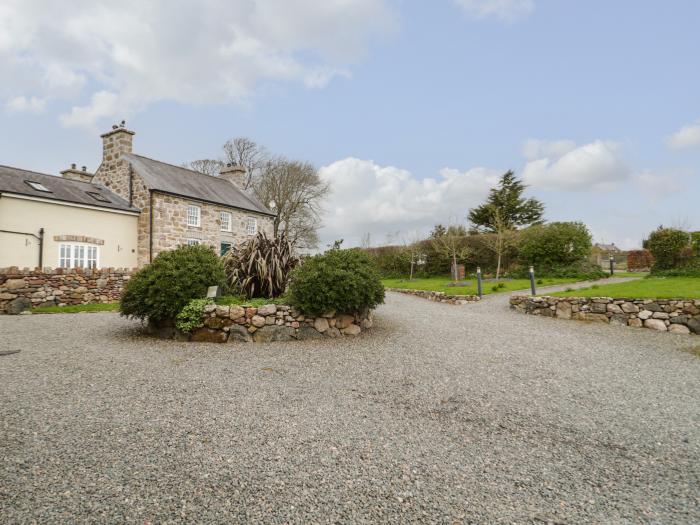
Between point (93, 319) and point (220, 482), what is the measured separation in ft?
30.2

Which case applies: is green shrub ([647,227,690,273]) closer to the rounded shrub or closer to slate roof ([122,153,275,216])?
the rounded shrub

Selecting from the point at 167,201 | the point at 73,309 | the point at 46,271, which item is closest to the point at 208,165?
the point at 167,201

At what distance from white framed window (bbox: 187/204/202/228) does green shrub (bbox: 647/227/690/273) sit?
2329cm

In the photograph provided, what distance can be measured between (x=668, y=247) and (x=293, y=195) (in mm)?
24541

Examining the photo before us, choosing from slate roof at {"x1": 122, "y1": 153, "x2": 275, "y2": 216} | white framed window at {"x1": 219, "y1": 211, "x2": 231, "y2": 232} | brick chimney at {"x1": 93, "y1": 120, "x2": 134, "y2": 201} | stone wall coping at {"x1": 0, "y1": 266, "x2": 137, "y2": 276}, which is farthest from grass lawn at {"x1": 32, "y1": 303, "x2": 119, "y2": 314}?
white framed window at {"x1": 219, "y1": 211, "x2": 231, "y2": 232}

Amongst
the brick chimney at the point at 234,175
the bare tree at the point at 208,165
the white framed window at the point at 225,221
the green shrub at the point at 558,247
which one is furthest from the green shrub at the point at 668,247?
the bare tree at the point at 208,165

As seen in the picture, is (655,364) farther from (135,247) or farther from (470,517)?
(135,247)

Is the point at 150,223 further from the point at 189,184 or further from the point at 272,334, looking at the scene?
the point at 272,334

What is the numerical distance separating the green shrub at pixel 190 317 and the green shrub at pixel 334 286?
5.80 feet

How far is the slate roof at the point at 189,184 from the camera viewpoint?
20.3 metres

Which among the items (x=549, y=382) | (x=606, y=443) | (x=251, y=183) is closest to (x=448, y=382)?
(x=549, y=382)

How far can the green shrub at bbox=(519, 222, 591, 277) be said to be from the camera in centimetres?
2161

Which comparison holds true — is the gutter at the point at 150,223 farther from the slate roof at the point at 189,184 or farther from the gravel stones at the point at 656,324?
the gravel stones at the point at 656,324

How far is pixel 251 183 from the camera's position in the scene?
33406 mm
